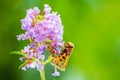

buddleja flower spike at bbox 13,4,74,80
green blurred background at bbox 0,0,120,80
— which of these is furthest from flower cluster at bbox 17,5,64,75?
green blurred background at bbox 0,0,120,80

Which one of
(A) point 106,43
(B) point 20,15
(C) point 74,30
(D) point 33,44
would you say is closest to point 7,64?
(B) point 20,15

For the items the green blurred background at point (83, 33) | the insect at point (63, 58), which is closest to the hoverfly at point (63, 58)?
the insect at point (63, 58)

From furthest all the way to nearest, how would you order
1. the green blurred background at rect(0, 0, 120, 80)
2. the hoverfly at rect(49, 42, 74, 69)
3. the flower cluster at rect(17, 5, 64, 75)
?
the green blurred background at rect(0, 0, 120, 80), the hoverfly at rect(49, 42, 74, 69), the flower cluster at rect(17, 5, 64, 75)

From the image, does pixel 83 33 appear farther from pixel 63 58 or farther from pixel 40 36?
pixel 40 36

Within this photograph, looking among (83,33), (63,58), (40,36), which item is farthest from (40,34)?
(83,33)

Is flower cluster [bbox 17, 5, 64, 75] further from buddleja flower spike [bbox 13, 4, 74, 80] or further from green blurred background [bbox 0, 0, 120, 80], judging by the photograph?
green blurred background [bbox 0, 0, 120, 80]
